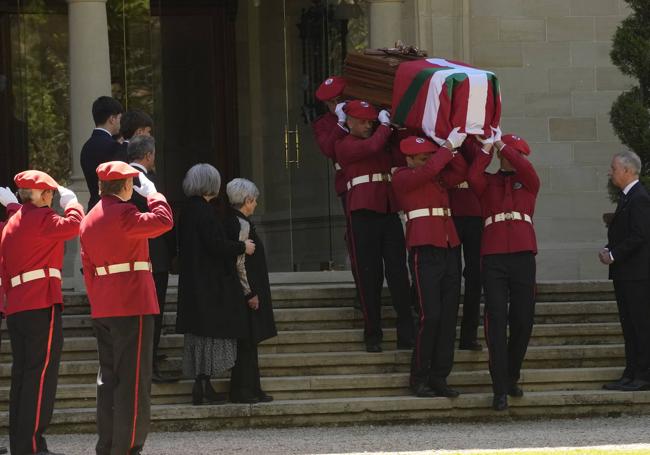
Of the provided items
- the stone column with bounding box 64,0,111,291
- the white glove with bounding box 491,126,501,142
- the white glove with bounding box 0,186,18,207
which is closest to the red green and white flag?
the white glove with bounding box 491,126,501,142

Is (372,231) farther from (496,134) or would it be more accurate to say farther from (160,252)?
(160,252)

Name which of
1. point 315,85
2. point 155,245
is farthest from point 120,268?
point 315,85

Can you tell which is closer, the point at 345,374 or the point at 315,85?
the point at 345,374

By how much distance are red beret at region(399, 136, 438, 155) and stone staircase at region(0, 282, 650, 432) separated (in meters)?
1.44

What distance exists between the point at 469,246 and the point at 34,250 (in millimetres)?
3175

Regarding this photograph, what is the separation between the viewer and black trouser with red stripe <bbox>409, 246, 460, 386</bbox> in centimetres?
966

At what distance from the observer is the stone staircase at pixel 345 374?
31.7ft

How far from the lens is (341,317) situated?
10.8 meters

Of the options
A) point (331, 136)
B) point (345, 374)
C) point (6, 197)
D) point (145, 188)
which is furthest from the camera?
point (331, 136)

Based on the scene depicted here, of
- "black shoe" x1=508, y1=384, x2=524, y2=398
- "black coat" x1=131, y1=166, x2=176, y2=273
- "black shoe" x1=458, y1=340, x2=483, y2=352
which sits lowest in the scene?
"black shoe" x1=508, y1=384, x2=524, y2=398

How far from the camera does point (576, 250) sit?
43.7ft

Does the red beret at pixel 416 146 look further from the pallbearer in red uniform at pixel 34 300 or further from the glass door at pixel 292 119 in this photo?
the glass door at pixel 292 119

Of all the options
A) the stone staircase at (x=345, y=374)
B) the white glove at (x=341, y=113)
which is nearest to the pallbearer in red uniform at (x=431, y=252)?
the stone staircase at (x=345, y=374)

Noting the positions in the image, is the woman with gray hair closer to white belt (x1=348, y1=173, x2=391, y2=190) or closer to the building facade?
white belt (x1=348, y1=173, x2=391, y2=190)
